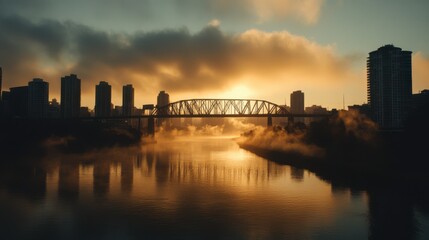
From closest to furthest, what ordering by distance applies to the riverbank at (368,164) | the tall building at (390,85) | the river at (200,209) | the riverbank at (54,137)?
the river at (200,209)
the riverbank at (368,164)
the riverbank at (54,137)
the tall building at (390,85)

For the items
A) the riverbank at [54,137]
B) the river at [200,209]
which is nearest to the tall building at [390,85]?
the riverbank at [54,137]

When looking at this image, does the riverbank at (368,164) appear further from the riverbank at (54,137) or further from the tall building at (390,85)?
the tall building at (390,85)

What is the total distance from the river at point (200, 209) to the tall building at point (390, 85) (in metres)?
114

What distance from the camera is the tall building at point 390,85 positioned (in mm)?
153875

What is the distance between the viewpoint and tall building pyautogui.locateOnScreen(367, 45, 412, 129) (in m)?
154

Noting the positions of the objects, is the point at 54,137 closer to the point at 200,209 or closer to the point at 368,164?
the point at 368,164

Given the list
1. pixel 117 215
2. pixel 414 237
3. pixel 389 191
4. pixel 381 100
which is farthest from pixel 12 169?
pixel 381 100

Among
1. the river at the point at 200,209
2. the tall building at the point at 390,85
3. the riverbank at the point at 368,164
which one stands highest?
the tall building at the point at 390,85

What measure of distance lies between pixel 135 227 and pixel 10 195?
19145mm

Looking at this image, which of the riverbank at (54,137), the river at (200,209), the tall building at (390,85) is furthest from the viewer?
the tall building at (390,85)

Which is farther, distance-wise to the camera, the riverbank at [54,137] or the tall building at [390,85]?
the tall building at [390,85]

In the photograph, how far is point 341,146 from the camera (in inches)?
2795

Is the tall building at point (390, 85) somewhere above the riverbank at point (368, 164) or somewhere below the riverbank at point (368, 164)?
above

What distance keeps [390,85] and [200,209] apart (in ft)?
475
